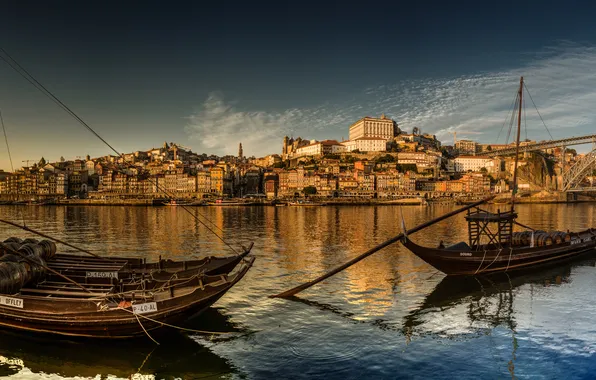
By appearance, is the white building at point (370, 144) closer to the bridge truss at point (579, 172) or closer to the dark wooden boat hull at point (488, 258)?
the bridge truss at point (579, 172)

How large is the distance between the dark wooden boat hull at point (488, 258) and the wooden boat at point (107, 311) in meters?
6.46

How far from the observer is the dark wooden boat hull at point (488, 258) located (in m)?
14.3

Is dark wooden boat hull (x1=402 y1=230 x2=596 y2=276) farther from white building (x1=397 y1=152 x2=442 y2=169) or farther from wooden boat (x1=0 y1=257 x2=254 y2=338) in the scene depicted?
white building (x1=397 y1=152 x2=442 y2=169)

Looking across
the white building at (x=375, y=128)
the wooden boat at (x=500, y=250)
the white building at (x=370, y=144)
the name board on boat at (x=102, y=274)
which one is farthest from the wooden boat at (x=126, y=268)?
the white building at (x=375, y=128)

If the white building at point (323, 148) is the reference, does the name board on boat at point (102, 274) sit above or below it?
below

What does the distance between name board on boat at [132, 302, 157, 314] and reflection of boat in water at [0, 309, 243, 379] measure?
0.82 m

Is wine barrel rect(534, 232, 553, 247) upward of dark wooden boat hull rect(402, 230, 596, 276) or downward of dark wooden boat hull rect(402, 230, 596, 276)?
upward

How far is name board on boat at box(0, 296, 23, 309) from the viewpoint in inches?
336

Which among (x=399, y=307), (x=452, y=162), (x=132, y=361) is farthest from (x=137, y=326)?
(x=452, y=162)

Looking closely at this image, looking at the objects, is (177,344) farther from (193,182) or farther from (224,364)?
(193,182)

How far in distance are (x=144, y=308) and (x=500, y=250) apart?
12.3m

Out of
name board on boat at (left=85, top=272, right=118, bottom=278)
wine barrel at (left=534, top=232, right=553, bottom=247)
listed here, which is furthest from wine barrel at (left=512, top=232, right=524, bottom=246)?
name board on boat at (left=85, top=272, right=118, bottom=278)

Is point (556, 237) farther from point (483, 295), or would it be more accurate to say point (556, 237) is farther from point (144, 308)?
point (144, 308)

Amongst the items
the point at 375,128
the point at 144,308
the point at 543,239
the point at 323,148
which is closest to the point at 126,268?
the point at 144,308
